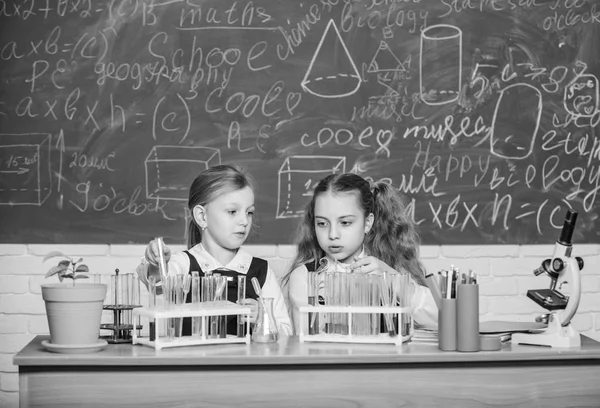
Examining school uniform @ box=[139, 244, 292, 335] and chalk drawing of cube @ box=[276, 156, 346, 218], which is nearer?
school uniform @ box=[139, 244, 292, 335]

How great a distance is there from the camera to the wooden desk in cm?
188

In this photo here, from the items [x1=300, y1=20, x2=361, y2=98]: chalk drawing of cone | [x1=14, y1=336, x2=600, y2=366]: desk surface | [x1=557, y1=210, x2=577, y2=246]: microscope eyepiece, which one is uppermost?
[x1=300, y1=20, x2=361, y2=98]: chalk drawing of cone

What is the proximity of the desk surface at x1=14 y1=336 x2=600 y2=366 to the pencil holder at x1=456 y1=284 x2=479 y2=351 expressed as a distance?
0.03 m

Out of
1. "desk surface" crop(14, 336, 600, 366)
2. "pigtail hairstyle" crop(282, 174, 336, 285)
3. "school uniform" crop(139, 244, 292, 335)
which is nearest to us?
"desk surface" crop(14, 336, 600, 366)

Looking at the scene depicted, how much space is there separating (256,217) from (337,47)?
825 millimetres

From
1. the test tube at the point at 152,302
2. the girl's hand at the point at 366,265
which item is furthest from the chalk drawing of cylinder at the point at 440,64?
the test tube at the point at 152,302

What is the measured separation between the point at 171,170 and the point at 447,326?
6.15ft

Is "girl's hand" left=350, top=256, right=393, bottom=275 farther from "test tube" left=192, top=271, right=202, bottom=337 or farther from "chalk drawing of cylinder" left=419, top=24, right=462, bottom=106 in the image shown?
"chalk drawing of cylinder" left=419, top=24, right=462, bottom=106

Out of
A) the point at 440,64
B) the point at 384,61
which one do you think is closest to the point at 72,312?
the point at 384,61

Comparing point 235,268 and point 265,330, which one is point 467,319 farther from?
point 235,268

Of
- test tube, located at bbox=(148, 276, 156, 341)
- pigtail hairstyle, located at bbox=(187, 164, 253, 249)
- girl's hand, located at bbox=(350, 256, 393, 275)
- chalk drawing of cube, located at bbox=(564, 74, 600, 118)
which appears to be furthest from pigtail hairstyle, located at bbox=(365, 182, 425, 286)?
chalk drawing of cube, located at bbox=(564, 74, 600, 118)

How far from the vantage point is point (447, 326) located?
2010mm

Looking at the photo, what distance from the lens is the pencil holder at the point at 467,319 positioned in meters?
1.99

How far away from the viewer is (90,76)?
360 centimetres
